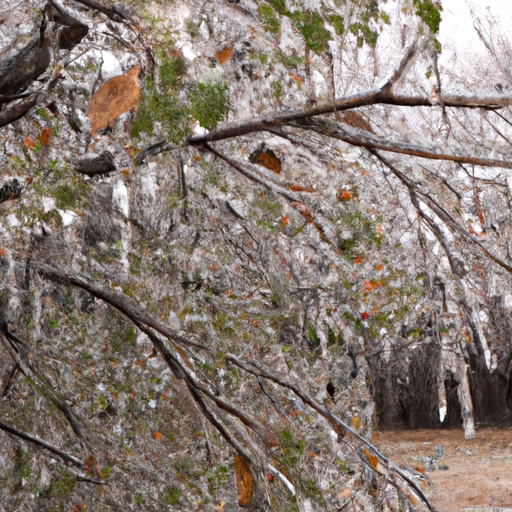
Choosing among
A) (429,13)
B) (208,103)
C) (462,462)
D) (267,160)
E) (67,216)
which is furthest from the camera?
(462,462)

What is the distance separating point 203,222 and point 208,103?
59 cm

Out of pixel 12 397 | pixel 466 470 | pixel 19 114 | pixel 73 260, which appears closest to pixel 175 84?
pixel 19 114

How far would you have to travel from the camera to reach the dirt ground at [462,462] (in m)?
10.2

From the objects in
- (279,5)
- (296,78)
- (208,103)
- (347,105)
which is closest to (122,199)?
Answer: (208,103)

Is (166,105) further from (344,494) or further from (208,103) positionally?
(344,494)

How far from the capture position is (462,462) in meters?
12.9

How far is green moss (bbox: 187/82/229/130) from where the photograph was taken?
3539 millimetres

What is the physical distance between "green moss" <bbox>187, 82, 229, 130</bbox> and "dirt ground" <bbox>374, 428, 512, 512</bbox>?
5735 millimetres

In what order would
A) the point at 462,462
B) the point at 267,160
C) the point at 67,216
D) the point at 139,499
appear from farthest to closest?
the point at 462,462, the point at 267,160, the point at 67,216, the point at 139,499

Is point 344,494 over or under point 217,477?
under

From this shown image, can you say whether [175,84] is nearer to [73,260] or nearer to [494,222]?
[73,260]

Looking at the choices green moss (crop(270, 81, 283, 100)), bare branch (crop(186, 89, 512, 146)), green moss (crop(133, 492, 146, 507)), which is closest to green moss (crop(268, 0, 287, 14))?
green moss (crop(270, 81, 283, 100))

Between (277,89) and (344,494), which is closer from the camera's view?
(344,494)

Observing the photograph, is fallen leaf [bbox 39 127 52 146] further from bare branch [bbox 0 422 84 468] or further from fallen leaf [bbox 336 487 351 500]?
fallen leaf [bbox 336 487 351 500]
